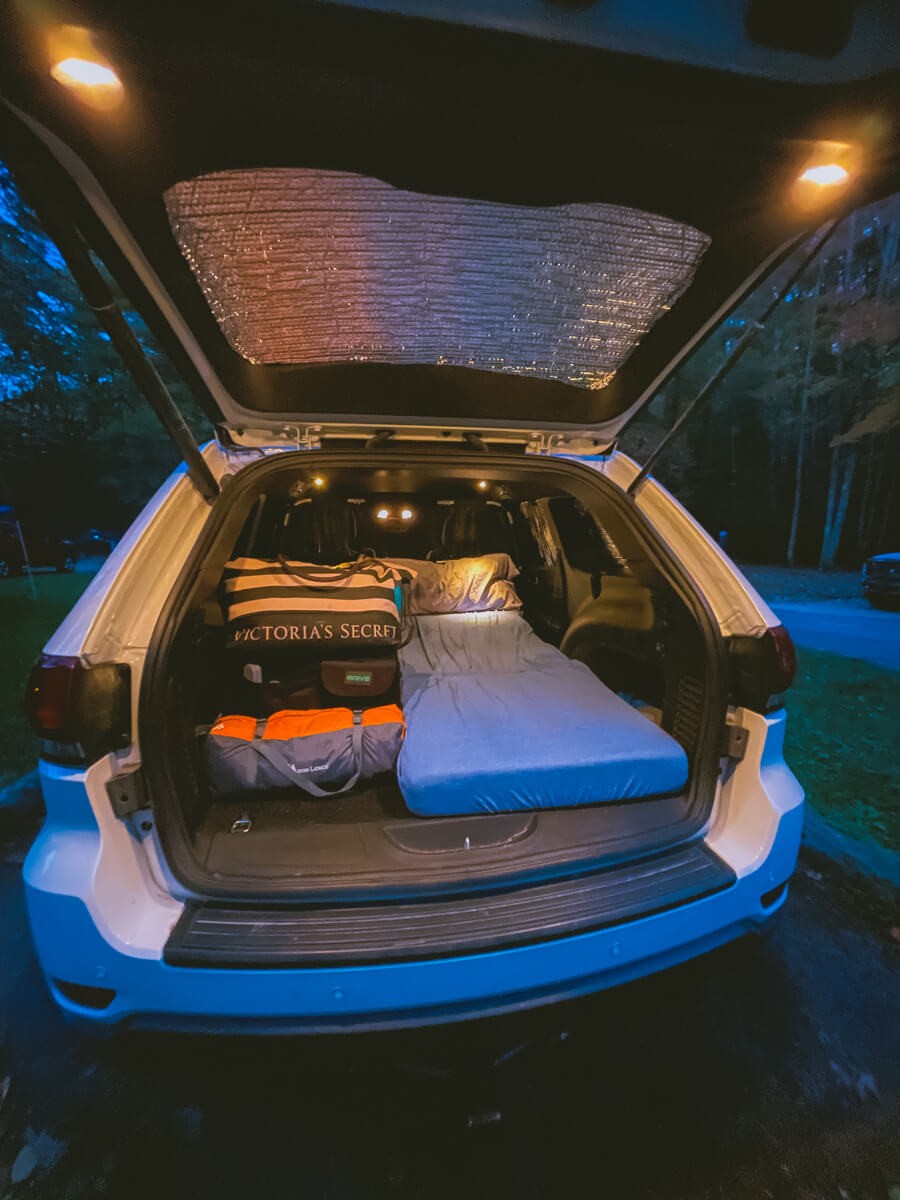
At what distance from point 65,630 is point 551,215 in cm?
152

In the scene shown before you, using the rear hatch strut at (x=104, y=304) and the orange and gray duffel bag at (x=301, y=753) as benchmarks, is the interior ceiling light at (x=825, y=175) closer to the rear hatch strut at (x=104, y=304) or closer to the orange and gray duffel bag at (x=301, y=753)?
the rear hatch strut at (x=104, y=304)

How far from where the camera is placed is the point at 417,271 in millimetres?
1270

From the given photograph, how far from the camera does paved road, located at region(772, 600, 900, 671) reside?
564 cm

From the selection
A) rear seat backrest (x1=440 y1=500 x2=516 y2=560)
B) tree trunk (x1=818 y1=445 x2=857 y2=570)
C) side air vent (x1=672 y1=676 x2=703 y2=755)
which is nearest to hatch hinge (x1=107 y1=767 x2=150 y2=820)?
side air vent (x1=672 y1=676 x2=703 y2=755)

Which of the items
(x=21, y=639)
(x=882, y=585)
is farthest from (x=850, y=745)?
(x=21, y=639)

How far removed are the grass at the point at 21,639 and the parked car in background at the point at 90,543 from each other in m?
1.94

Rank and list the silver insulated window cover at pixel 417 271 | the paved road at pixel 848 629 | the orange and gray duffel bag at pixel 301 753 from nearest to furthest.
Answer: the silver insulated window cover at pixel 417 271 < the orange and gray duffel bag at pixel 301 753 < the paved road at pixel 848 629

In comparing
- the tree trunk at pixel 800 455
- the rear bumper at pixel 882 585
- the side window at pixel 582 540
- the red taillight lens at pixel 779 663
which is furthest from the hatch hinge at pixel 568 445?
the tree trunk at pixel 800 455

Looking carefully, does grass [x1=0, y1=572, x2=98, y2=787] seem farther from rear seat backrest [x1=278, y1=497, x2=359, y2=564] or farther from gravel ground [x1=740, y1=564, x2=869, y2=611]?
gravel ground [x1=740, y1=564, x2=869, y2=611]

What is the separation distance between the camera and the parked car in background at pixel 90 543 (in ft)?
46.7

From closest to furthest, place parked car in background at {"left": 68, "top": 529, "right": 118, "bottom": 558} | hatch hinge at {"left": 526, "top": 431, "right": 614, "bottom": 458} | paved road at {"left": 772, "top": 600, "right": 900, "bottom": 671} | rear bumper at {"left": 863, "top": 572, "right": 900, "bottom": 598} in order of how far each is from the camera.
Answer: hatch hinge at {"left": 526, "top": 431, "right": 614, "bottom": 458}
paved road at {"left": 772, "top": 600, "right": 900, "bottom": 671}
rear bumper at {"left": 863, "top": 572, "right": 900, "bottom": 598}
parked car in background at {"left": 68, "top": 529, "right": 118, "bottom": 558}

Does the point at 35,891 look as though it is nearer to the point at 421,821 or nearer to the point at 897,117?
the point at 421,821

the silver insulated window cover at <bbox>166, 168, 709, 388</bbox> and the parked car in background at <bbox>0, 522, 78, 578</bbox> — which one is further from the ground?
the silver insulated window cover at <bbox>166, 168, 709, 388</bbox>

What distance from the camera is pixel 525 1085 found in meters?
1.37
